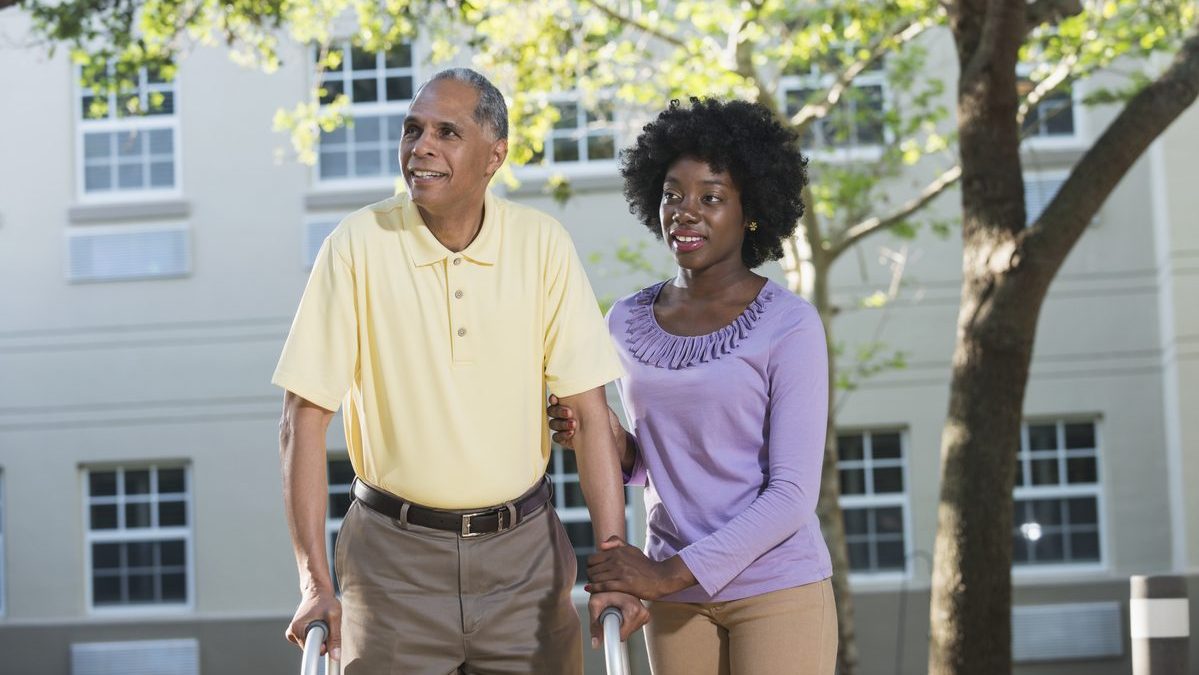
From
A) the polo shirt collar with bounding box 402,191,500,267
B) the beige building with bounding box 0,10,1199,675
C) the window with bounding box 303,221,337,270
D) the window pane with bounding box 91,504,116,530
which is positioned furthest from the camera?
the window pane with bounding box 91,504,116,530

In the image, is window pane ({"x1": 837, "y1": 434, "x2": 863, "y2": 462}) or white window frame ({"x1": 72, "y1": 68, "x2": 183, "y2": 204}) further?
white window frame ({"x1": 72, "y1": 68, "x2": 183, "y2": 204})

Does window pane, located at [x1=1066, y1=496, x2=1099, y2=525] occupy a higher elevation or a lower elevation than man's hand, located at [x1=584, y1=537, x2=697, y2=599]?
lower

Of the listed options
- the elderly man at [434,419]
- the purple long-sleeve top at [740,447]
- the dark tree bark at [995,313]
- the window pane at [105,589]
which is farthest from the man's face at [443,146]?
the window pane at [105,589]

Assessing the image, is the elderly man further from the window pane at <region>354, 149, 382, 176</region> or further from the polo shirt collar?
the window pane at <region>354, 149, 382, 176</region>

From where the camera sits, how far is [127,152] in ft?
47.8

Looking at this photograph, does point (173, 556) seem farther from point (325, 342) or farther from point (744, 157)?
point (325, 342)

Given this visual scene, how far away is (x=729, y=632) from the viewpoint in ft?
11.4

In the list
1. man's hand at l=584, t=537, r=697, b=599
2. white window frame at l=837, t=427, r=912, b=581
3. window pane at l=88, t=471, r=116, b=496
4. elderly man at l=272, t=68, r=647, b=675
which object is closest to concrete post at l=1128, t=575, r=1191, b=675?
man's hand at l=584, t=537, r=697, b=599

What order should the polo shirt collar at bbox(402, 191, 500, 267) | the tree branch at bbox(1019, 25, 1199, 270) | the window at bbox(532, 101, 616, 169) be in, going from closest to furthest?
the polo shirt collar at bbox(402, 191, 500, 267) < the tree branch at bbox(1019, 25, 1199, 270) < the window at bbox(532, 101, 616, 169)

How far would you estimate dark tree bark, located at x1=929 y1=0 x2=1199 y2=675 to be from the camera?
23.6 feet

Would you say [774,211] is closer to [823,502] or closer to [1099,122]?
[823,502]

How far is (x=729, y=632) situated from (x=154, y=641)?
11.7 m

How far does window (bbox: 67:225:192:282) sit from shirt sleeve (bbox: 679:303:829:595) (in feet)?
38.3

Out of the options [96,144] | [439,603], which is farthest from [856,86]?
[439,603]
